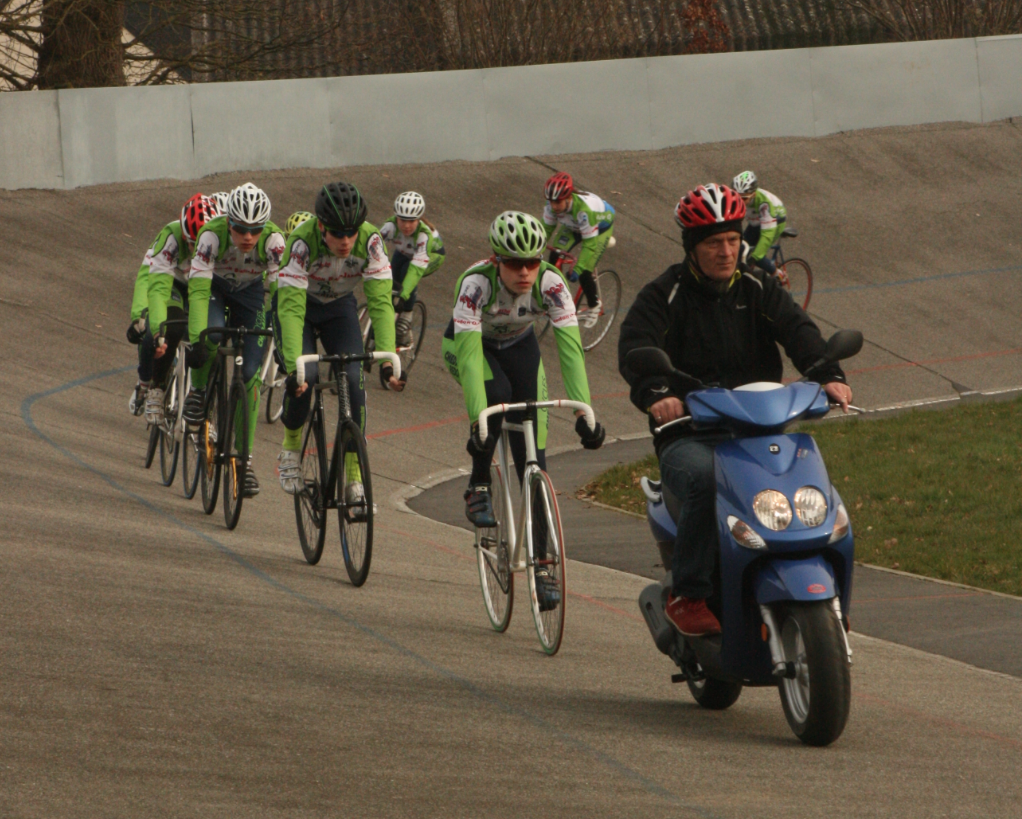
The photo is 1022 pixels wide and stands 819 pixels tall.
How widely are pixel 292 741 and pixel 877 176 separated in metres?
22.1

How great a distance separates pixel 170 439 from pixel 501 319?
4375 millimetres

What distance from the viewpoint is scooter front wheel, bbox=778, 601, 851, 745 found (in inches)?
175

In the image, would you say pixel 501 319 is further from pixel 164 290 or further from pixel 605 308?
pixel 605 308

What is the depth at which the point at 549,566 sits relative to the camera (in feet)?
20.5

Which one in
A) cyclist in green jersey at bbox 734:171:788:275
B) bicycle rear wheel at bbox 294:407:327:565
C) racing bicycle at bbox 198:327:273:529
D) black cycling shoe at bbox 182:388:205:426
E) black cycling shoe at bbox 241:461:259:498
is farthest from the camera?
cyclist in green jersey at bbox 734:171:788:275

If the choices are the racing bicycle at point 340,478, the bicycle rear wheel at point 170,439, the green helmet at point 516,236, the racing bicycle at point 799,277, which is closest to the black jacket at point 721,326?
the green helmet at point 516,236

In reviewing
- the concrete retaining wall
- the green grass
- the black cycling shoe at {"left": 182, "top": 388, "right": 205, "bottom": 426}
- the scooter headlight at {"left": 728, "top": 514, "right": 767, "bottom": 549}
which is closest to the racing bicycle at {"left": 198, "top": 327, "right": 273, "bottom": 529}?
the black cycling shoe at {"left": 182, "top": 388, "right": 205, "bottom": 426}

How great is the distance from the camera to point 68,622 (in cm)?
592

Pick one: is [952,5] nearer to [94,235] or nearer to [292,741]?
[94,235]

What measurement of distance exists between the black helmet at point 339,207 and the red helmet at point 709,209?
302 cm

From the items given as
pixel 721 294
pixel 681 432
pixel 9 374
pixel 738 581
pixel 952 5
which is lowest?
pixel 9 374

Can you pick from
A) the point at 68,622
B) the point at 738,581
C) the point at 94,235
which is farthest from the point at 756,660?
the point at 94,235

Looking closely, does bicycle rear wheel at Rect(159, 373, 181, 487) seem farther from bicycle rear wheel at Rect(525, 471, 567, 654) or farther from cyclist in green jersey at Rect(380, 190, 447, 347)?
bicycle rear wheel at Rect(525, 471, 567, 654)

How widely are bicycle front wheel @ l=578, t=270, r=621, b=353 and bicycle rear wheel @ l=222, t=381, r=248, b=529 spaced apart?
29.0 ft
